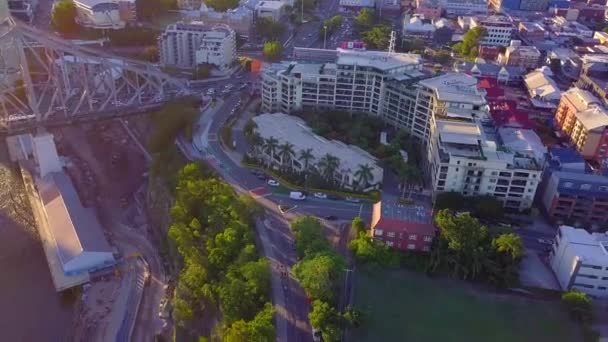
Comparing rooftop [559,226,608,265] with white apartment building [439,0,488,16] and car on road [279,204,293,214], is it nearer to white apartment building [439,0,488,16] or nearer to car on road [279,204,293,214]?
car on road [279,204,293,214]

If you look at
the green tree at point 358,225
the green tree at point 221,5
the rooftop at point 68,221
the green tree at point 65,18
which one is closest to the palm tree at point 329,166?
the green tree at point 358,225

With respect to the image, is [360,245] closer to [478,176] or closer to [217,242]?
[217,242]

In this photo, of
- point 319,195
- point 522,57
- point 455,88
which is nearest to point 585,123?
point 455,88

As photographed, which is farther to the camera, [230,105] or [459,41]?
[459,41]

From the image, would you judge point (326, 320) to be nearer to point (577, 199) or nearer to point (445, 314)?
point (445, 314)

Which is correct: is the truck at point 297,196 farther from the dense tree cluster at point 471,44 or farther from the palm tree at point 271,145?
the dense tree cluster at point 471,44

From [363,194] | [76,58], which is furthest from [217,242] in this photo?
[76,58]

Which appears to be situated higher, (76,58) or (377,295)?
(76,58)
